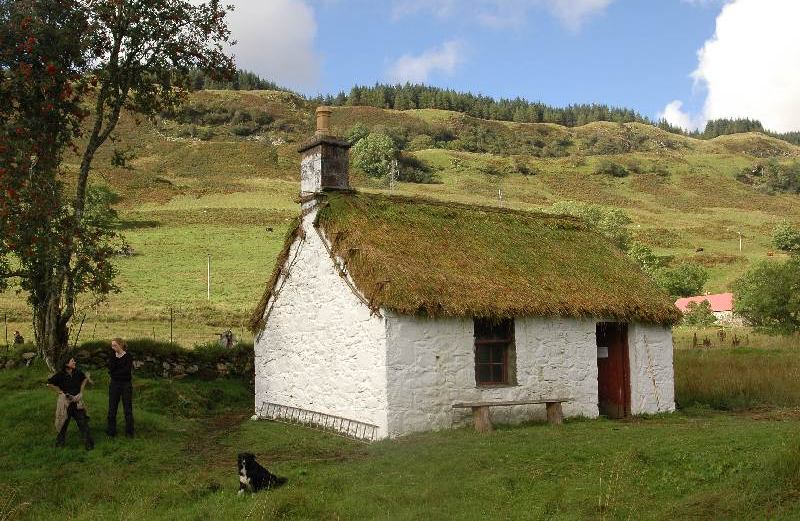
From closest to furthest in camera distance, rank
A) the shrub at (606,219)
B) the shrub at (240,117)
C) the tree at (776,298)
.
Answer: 1. the tree at (776,298)
2. the shrub at (606,219)
3. the shrub at (240,117)

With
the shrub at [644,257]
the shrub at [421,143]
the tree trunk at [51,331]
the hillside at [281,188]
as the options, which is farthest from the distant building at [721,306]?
the shrub at [421,143]

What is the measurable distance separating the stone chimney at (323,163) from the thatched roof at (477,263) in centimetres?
46

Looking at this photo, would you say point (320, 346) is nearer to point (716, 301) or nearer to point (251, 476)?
point (251, 476)

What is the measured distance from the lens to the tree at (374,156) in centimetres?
8650

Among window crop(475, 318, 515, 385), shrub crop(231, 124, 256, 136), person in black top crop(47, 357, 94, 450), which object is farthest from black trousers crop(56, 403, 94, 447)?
shrub crop(231, 124, 256, 136)

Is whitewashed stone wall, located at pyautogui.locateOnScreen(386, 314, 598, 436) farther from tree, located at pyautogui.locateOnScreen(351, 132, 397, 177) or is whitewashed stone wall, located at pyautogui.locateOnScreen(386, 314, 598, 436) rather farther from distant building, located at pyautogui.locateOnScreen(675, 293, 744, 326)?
tree, located at pyautogui.locateOnScreen(351, 132, 397, 177)

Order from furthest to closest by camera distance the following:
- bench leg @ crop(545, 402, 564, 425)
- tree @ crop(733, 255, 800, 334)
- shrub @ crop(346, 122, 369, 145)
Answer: shrub @ crop(346, 122, 369, 145), tree @ crop(733, 255, 800, 334), bench leg @ crop(545, 402, 564, 425)

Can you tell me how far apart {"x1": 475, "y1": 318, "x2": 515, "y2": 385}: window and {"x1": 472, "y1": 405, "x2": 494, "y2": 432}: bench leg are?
3.89 feet

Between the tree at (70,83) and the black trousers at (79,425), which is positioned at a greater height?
the tree at (70,83)

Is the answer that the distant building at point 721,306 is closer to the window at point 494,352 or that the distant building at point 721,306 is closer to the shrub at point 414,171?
the window at point 494,352

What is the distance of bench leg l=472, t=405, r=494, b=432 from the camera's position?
529 inches

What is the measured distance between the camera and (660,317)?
1717cm

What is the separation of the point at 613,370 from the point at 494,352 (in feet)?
12.2

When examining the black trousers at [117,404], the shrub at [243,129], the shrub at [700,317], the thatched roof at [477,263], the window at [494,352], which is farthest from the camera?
the shrub at [243,129]
